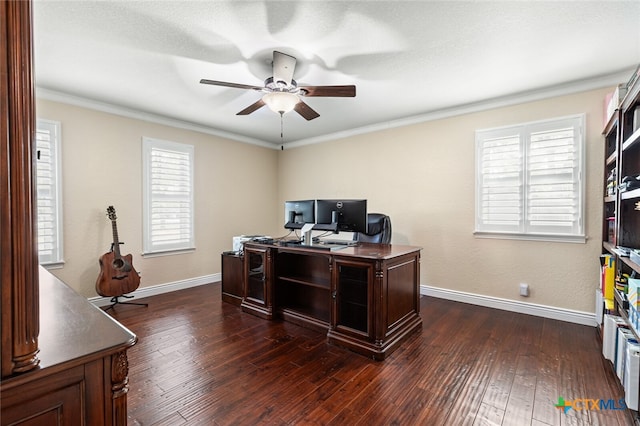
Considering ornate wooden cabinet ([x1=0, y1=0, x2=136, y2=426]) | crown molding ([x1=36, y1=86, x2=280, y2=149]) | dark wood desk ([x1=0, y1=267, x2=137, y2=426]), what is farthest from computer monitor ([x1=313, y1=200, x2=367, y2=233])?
crown molding ([x1=36, y1=86, x2=280, y2=149])

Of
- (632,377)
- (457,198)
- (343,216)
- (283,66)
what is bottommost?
(632,377)

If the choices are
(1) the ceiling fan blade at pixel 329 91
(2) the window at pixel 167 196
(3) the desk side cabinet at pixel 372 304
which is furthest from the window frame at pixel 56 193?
(3) the desk side cabinet at pixel 372 304

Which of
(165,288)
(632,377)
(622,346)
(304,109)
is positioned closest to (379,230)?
(304,109)

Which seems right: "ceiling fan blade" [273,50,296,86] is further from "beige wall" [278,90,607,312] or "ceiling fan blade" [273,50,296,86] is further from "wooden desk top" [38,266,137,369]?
"beige wall" [278,90,607,312]

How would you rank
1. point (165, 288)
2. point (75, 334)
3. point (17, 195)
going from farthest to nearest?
point (165, 288)
point (75, 334)
point (17, 195)

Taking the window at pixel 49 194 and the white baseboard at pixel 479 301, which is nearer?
the white baseboard at pixel 479 301

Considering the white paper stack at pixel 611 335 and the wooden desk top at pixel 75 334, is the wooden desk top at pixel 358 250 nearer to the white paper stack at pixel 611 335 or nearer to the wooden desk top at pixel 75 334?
the white paper stack at pixel 611 335

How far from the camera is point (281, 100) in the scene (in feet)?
8.85

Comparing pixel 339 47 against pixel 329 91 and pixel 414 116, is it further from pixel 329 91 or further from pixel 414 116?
pixel 414 116

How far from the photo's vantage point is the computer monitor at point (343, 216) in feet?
9.93

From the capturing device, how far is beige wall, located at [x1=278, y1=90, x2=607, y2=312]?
10.1ft

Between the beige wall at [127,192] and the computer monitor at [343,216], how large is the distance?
2523 millimetres

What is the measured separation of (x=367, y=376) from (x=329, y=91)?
237 centimetres

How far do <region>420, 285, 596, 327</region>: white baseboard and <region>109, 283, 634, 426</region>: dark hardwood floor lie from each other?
13cm
